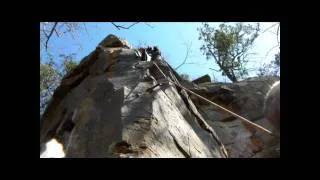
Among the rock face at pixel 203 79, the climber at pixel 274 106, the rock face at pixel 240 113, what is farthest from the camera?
the rock face at pixel 203 79

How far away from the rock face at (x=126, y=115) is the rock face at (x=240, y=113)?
1.45 meters

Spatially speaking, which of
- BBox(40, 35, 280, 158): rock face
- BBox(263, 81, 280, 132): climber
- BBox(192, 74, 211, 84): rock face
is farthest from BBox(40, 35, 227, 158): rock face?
BBox(192, 74, 211, 84): rock face

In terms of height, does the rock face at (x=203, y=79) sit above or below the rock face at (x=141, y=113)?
above

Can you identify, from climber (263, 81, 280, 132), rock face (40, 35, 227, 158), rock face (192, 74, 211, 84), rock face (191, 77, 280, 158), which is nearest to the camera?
climber (263, 81, 280, 132)

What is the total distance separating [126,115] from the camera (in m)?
4.78

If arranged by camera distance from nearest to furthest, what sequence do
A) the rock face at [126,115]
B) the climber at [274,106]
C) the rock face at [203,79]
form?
1. the climber at [274,106]
2. the rock face at [126,115]
3. the rock face at [203,79]

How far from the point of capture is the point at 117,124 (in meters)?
4.62

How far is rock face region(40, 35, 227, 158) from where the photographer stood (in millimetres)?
4410

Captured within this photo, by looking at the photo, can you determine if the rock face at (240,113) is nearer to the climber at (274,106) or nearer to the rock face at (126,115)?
the rock face at (126,115)

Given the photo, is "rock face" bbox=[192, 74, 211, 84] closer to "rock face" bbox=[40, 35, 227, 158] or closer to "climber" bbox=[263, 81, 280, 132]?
"rock face" bbox=[40, 35, 227, 158]

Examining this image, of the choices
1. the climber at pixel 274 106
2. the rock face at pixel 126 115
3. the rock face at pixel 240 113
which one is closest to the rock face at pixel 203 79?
the rock face at pixel 240 113

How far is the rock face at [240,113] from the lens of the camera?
24.4ft

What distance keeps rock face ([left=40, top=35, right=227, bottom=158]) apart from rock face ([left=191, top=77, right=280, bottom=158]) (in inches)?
57.0
